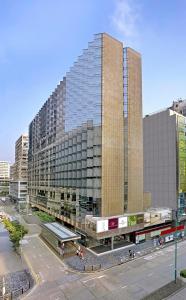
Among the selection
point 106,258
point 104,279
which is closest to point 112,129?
point 106,258

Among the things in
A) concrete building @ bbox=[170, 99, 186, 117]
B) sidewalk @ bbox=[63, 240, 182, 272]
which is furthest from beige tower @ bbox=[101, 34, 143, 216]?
concrete building @ bbox=[170, 99, 186, 117]

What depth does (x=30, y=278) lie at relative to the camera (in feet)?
107

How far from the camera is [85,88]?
2142 inches

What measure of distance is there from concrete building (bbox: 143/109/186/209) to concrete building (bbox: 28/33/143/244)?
13.3m

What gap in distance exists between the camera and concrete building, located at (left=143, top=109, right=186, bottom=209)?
2468 inches

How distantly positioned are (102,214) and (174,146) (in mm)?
29940

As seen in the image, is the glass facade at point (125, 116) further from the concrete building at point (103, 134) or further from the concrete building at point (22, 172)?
the concrete building at point (22, 172)

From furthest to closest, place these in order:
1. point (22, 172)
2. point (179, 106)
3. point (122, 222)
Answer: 1. point (22, 172)
2. point (179, 106)
3. point (122, 222)

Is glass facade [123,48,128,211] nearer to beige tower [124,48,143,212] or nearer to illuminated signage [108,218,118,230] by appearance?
beige tower [124,48,143,212]

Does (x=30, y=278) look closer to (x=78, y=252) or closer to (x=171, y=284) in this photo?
(x=78, y=252)

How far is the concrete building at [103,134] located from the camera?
49219mm

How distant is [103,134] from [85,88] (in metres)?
13.3

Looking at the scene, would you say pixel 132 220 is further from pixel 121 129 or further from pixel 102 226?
pixel 121 129

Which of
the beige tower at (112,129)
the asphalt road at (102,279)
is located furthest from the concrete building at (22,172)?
the beige tower at (112,129)
